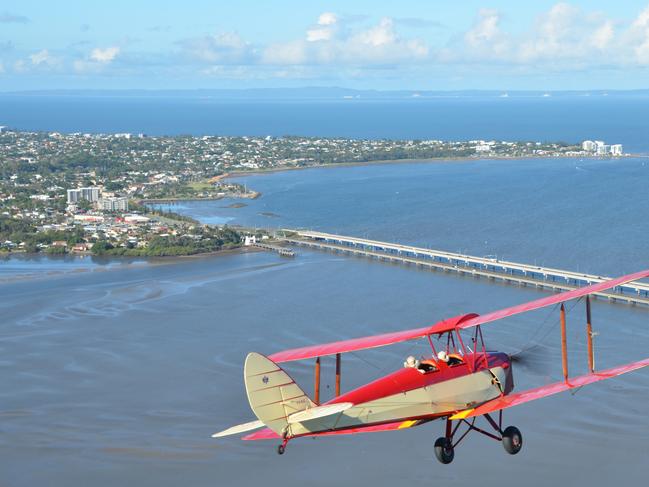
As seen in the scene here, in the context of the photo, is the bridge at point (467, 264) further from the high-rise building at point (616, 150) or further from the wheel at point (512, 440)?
the high-rise building at point (616, 150)

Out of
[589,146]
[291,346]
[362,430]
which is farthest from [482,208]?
[362,430]

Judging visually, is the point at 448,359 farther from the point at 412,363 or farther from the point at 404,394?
the point at 404,394

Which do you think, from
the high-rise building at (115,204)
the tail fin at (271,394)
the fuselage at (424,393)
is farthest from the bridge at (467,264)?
the tail fin at (271,394)

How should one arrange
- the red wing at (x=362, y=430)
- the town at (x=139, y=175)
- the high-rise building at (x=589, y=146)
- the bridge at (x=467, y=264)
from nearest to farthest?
1. the red wing at (x=362, y=430)
2. the bridge at (x=467, y=264)
3. the town at (x=139, y=175)
4. the high-rise building at (x=589, y=146)

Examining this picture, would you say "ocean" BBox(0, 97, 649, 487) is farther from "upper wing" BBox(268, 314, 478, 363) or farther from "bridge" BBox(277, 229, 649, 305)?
"upper wing" BBox(268, 314, 478, 363)

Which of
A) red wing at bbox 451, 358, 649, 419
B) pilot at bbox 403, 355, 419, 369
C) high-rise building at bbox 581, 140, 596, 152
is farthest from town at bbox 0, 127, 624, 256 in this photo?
red wing at bbox 451, 358, 649, 419

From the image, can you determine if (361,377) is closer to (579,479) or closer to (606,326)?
(579,479)

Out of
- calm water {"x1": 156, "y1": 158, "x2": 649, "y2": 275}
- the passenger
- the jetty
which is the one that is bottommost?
the jetty
